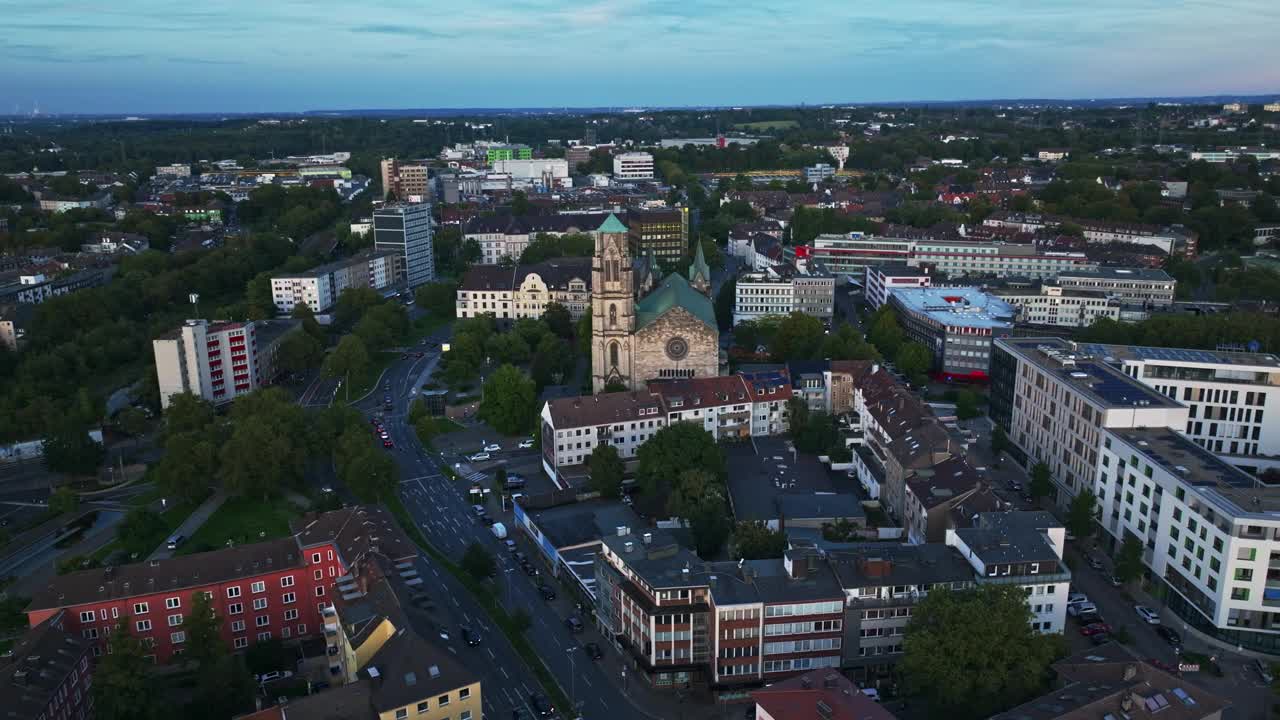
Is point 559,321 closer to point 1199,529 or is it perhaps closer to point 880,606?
point 880,606

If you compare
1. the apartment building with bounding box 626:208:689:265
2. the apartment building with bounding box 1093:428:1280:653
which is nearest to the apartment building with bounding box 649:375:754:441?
the apartment building with bounding box 1093:428:1280:653

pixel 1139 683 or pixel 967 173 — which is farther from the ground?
pixel 967 173

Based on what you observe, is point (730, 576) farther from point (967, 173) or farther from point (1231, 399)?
point (967, 173)

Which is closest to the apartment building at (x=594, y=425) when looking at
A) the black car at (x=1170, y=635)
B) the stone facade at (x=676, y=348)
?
the stone facade at (x=676, y=348)

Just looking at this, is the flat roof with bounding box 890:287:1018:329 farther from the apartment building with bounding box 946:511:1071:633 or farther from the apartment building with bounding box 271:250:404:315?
the apartment building with bounding box 271:250:404:315

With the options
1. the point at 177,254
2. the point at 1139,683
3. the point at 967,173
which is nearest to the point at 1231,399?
the point at 1139,683

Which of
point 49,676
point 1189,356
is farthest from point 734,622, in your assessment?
point 1189,356
